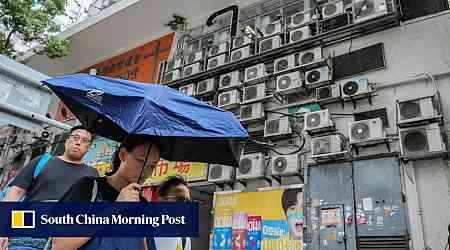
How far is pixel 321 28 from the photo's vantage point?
671 cm

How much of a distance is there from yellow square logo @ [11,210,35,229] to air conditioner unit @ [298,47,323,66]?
227 inches

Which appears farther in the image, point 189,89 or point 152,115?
point 189,89

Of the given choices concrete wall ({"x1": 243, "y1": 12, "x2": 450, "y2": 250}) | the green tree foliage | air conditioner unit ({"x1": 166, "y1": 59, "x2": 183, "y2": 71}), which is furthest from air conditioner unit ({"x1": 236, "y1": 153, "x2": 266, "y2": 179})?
the green tree foliage

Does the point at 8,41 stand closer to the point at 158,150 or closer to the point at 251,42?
the point at 251,42

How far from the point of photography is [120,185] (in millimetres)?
1482

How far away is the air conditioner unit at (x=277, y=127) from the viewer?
6.22 meters

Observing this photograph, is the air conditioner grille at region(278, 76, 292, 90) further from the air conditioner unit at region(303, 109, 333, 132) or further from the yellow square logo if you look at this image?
the yellow square logo

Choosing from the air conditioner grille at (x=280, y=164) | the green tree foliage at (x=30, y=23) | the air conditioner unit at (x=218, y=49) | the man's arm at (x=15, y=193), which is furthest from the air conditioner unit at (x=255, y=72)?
the man's arm at (x=15, y=193)

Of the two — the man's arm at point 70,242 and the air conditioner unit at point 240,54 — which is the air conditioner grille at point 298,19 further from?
the man's arm at point 70,242

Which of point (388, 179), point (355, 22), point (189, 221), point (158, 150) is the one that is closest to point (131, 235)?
point (189, 221)

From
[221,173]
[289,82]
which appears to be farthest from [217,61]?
[221,173]

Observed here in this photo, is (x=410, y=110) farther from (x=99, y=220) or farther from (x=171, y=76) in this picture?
(x=171, y=76)

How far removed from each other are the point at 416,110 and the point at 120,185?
15.9 ft

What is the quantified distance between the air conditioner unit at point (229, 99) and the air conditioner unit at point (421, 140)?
130 inches
